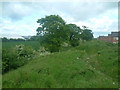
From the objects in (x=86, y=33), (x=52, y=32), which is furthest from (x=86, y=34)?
(x=52, y=32)

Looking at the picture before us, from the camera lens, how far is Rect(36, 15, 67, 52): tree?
81.1 ft

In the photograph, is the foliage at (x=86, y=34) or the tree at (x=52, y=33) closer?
the tree at (x=52, y=33)

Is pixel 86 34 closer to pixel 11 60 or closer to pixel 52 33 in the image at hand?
pixel 52 33

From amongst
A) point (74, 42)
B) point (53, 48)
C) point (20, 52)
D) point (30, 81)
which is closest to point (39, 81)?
point (30, 81)

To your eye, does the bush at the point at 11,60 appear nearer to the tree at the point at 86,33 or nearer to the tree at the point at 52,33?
the tree at the point at 52,33

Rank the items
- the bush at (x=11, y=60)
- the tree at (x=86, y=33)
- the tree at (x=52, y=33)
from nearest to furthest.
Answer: the bush at (x=11, y=60) < the tree at (x=52, y=33) < the tree at (x=86, y=33)

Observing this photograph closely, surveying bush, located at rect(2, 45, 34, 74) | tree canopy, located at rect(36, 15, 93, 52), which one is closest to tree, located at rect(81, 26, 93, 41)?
tree canopy, located at rect(36, 15, 93, 52)

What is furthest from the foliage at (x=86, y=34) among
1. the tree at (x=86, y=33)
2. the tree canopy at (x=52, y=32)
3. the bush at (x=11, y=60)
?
the bush at (x=11, y=60)

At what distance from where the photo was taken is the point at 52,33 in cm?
2492

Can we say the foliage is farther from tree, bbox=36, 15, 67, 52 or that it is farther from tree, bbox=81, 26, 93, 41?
tree, bbox=36, 15, 67, 52

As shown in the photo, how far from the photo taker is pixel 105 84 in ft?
23.5

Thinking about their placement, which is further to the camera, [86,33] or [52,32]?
[86,33]

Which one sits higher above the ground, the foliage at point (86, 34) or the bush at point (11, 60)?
the foliage at point (86, 34)

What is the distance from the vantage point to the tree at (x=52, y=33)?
974 inches
